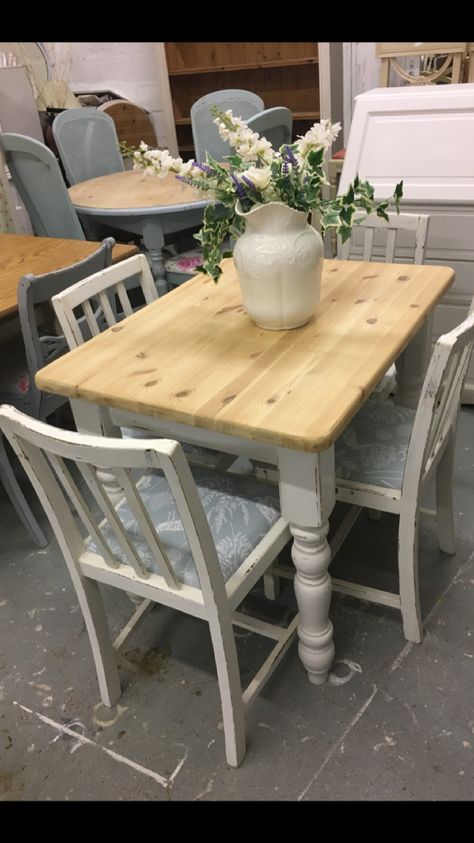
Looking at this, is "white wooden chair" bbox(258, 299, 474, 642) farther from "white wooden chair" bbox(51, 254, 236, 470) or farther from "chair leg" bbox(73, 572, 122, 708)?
"chair leg" bbox(73, 572, 122, 708)

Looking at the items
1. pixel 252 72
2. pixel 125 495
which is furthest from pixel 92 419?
pixel 252 72

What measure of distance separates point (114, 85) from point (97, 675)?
4148mm

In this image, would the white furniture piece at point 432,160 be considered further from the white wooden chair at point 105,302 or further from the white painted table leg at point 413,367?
the white wooden chair at point 105,302

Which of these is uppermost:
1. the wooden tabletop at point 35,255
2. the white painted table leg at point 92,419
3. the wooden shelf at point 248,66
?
the wooden shelf at point 248,66

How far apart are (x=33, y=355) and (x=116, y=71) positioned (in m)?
3.44

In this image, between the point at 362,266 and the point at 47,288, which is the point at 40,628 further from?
the point at 362,266

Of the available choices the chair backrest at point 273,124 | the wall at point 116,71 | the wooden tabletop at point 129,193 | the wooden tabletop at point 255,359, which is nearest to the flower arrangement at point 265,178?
the wooden tabletop at point 255,359

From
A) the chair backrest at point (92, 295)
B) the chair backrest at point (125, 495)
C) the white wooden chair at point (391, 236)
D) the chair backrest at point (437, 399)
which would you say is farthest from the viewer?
the white wooden chair at point (391, 236)

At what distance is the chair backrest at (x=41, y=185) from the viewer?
8.37 feet

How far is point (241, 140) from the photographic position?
1.23 m

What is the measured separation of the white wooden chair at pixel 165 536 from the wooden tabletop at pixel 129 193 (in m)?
1.59

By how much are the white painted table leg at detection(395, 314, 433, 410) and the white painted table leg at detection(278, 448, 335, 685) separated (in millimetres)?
619

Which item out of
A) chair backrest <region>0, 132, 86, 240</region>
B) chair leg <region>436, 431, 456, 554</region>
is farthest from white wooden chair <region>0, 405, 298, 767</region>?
chair backrest <region>0, 132, 86, 240</region>

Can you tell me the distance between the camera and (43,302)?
5.77 feet
